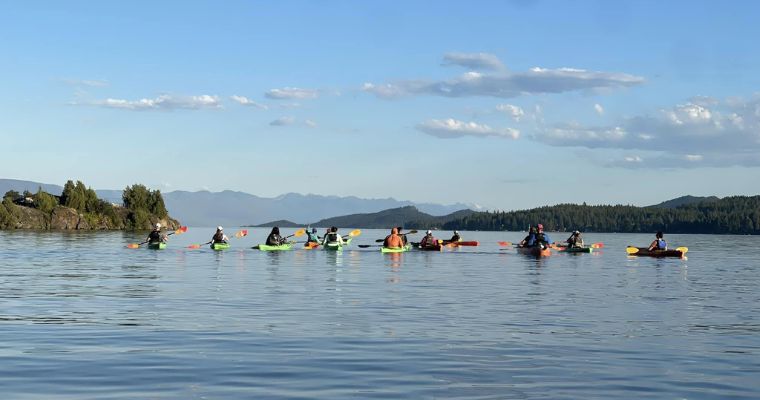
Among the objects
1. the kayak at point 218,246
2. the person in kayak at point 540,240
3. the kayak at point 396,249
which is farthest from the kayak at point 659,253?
the kayak at point 218,246

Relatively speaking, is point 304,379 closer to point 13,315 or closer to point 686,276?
point 13,315

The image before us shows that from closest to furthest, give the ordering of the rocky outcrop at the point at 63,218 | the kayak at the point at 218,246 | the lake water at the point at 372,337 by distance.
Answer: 1. the lake water at the point at 372,337
2. the kayak at the point at 218,246
3. the rocky outcrop at the point at 63,218

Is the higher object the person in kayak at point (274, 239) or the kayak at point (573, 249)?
the person in kayak at point (274, 239)

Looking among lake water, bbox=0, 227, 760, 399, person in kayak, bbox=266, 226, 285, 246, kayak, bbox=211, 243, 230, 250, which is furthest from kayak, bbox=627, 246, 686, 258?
kayak, bbox=211, 243, 230, 250

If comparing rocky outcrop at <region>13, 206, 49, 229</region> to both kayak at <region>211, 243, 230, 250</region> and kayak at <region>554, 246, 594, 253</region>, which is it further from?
kayak at <region>554, 246, 594, 253</region>

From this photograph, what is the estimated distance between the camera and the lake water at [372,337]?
1545 cm

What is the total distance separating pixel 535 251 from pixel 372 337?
50.3 metres

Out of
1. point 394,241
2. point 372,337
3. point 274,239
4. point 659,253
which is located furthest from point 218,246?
point 372,337

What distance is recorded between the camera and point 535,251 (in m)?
70.3

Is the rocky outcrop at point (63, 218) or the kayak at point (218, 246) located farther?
the rocky outcrop at point (63, 218)

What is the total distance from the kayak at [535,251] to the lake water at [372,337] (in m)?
25.9

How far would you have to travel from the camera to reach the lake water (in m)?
15.5

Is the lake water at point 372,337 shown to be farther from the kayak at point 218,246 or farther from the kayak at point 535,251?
the kayak at point 218,246

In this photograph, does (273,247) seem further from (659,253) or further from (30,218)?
(30,218)
